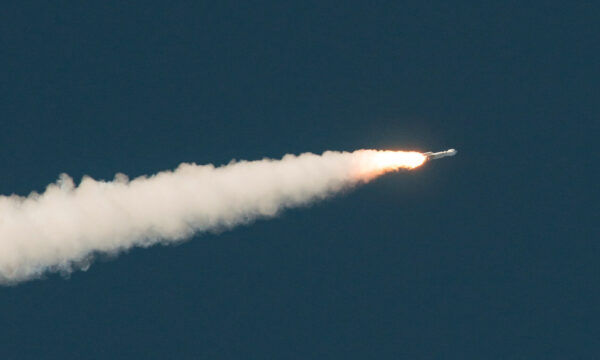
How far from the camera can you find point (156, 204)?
142 m

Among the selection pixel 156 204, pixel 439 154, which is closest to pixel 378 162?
pixel 439 154

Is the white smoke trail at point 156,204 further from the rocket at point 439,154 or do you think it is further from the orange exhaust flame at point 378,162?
the rocket at point 439,154

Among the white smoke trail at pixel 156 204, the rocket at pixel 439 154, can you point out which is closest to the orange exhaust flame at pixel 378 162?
the white smoke trail at pixel 156 204

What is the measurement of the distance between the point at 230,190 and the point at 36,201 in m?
17.9

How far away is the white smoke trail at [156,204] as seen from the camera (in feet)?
453

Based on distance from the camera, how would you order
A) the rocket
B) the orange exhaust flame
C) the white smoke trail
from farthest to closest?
the orange exhaust flame, the rocket, the white smoke trail

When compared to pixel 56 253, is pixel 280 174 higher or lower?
higher

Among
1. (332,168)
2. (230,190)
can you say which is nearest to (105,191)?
(230,190)

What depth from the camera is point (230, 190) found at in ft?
476

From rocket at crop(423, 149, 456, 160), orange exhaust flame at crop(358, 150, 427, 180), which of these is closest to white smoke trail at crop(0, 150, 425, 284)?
orange exhaust flame at crop(358, 150, 427, 180)

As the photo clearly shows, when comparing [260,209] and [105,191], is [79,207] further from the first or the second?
[260,209]

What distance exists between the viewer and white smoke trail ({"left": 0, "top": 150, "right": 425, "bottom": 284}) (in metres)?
138

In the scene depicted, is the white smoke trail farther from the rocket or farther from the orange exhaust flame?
the rocket

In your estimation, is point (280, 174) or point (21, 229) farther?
point (280, 174)
